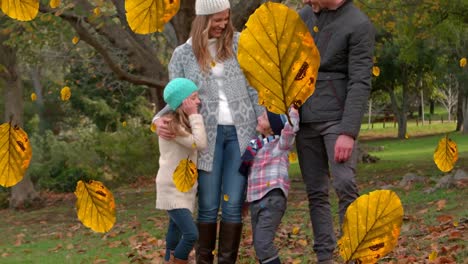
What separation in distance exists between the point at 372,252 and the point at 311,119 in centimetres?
297

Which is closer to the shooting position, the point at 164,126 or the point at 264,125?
the point at 264,125

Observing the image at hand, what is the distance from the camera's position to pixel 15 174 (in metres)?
0.77

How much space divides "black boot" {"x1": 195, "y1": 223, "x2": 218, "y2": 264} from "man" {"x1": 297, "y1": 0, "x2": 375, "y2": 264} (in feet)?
2.12

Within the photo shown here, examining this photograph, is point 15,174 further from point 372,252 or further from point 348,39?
point 348,39

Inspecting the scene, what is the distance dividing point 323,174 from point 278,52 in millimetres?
3225

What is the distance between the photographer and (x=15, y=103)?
63.1 feet

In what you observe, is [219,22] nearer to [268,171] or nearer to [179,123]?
[179,123]

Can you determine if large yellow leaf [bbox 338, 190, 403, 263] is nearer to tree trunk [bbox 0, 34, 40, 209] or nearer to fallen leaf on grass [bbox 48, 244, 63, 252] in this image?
fallen leaf on grass [bbox 48, 244, 63, 252]

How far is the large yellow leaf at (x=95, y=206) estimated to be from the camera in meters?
0.85

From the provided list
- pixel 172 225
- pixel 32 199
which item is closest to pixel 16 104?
pixel 32 199

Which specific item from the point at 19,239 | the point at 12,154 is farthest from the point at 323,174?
the point at 19,239

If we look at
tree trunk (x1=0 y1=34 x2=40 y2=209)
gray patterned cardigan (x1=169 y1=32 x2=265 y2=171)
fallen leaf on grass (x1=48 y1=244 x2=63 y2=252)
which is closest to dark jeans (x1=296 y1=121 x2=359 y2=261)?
gray patterned cardigan (x1=169 y1=32 x2=265 y2=171)

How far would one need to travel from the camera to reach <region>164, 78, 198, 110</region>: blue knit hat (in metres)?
3.87

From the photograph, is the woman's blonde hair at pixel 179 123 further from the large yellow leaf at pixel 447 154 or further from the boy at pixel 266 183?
the large yellow leaf at pixel 447 154
